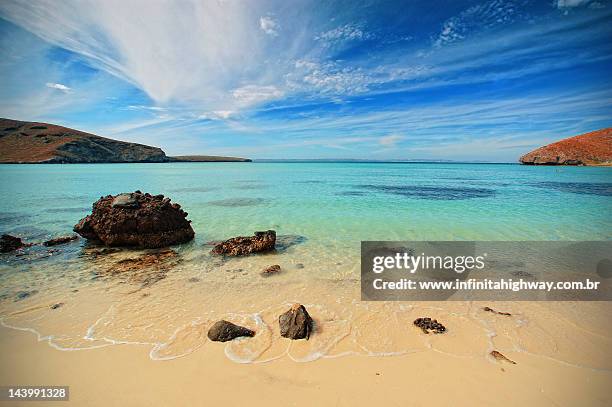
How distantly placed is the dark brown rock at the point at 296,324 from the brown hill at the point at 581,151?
117 meters

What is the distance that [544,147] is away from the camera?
98250mm

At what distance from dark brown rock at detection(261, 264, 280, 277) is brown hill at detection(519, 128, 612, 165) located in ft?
381

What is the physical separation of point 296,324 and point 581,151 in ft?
392

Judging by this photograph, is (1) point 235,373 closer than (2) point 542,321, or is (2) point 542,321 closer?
(1) point 235,373

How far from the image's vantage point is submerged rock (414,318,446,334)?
182 inches

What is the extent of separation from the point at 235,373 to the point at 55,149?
14162cm

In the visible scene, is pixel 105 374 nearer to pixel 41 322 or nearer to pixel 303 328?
pixel 41 322

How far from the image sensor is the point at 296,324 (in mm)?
4539

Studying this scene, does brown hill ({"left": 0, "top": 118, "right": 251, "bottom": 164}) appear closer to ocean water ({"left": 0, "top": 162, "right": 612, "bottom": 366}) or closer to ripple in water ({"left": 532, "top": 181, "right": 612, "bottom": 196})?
ocean water ({"left": 0, "top": 162, "right": 612, "bottom": 366})

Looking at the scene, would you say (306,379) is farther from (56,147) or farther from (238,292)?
(56,147)

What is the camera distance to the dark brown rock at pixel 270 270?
23.4ft

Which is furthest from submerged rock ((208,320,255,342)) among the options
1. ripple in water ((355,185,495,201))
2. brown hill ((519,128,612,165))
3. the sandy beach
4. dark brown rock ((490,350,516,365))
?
brown hill ((519,128,612,165))

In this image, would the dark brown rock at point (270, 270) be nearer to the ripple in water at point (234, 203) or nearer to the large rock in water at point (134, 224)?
the large rock in water at point (134, 224)

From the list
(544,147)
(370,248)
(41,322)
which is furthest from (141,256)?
(544,147)
